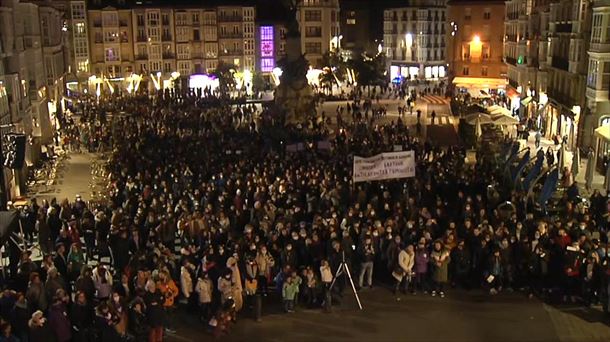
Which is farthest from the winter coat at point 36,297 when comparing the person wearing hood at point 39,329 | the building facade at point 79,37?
the building facade at point 79,37

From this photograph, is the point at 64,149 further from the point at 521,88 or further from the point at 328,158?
the point at 521,88

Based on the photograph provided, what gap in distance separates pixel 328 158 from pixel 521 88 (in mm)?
34980

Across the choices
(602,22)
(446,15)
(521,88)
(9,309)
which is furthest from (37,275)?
(446,15)

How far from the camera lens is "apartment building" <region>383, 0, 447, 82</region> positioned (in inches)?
4183

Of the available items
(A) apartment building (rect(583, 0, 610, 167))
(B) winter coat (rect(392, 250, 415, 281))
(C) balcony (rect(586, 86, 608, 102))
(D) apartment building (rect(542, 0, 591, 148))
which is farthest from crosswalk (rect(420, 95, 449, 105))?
(B) winter coat (rect(392, 250, 415, 281))

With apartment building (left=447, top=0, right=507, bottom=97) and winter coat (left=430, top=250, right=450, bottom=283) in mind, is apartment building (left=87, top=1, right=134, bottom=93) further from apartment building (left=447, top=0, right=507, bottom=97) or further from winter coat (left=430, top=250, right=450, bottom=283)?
winter coat (left=430, top=250, right=450, bottom=283)

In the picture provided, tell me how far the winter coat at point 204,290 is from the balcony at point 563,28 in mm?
37397

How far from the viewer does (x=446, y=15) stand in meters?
105

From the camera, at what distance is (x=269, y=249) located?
17625mm

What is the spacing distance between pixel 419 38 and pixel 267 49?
2447cm

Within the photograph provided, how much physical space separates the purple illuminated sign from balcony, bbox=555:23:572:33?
54116 millimetres

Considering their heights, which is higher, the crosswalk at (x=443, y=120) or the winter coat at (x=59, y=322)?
the winter coat at (x=59, y=322)

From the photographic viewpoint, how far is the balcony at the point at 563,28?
150ft

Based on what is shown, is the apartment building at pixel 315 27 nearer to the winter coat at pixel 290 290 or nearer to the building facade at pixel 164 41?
the building facade at pixel 164 41
